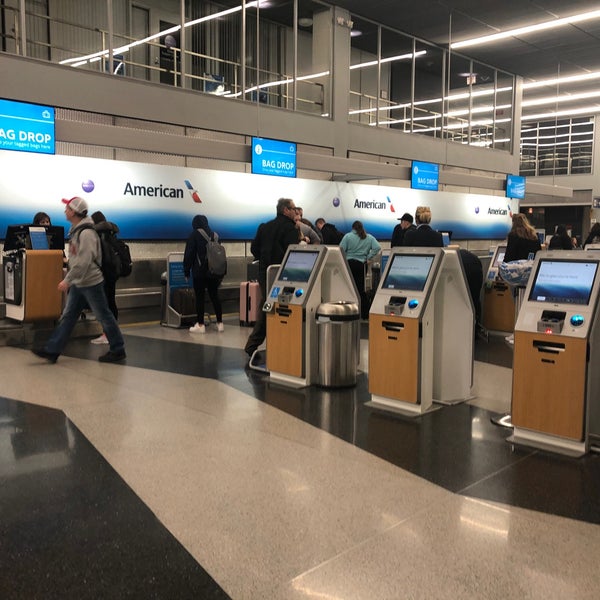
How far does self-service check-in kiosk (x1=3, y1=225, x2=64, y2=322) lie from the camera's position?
299 inches

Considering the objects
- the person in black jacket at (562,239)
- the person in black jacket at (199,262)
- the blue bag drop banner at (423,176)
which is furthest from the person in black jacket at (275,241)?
the blue bag drop banner at (423,176)

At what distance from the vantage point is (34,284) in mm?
7629

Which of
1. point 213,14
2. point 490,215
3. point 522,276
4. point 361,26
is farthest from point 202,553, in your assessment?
point 490,215

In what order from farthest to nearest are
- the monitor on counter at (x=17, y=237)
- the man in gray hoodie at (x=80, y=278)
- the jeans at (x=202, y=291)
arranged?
the jeans at (x=202, y=291), the monitor on counter at (x=17, y=237), the man in gray hoodie at (x=80, y=278)

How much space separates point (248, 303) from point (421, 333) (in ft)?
16.0

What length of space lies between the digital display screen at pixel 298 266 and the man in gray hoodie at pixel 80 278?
1951mm

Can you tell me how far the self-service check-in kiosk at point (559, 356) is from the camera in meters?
3.89

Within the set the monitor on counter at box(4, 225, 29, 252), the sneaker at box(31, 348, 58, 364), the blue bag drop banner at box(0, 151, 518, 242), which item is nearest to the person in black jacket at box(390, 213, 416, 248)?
the blue bag drop banner at box(0, 151, 518, 242)

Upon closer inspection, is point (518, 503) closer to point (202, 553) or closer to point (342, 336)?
point (202, 553)

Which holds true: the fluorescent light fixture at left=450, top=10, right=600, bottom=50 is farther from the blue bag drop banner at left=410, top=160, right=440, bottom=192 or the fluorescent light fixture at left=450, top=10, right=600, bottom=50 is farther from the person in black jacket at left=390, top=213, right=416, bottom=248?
the person in black jacket at left=390, top=213, right=416, bottom=248

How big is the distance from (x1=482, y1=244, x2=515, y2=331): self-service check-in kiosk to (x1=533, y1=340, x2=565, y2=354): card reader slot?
4.82 meters

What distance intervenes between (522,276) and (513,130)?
15002mm

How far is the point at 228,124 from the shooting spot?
11672 mm

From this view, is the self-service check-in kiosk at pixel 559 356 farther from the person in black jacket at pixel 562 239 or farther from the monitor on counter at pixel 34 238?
the person in black jacket at pixel 562 239
